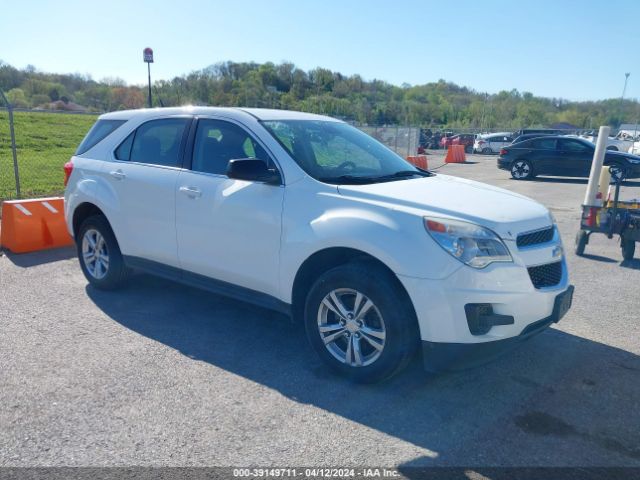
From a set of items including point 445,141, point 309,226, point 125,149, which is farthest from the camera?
point 445,141

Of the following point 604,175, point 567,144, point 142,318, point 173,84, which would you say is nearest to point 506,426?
point 142,318

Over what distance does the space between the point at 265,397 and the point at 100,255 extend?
2959 millimetres

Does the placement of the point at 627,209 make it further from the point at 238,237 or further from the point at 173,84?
the point at 173,84

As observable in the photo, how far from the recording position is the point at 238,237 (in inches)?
171

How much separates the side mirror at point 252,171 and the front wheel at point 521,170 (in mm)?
16861

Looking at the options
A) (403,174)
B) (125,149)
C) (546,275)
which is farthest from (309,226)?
(125,149)

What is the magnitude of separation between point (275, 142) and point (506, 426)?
102 inches

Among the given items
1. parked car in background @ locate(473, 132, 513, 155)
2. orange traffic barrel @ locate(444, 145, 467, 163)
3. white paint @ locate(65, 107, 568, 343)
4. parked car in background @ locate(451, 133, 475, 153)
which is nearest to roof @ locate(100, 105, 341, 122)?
white paint @ locate(65, 107, 568, 343)

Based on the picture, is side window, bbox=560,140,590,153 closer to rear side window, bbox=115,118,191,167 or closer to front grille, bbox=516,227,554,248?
front grille, bbox=516,227,554,248

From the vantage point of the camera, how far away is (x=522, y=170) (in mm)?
Answer: 19359

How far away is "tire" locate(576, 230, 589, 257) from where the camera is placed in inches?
300

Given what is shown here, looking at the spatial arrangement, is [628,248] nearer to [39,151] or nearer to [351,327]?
[351,327]

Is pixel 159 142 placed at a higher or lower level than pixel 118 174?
higher

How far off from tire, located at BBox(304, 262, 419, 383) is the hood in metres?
0.48
